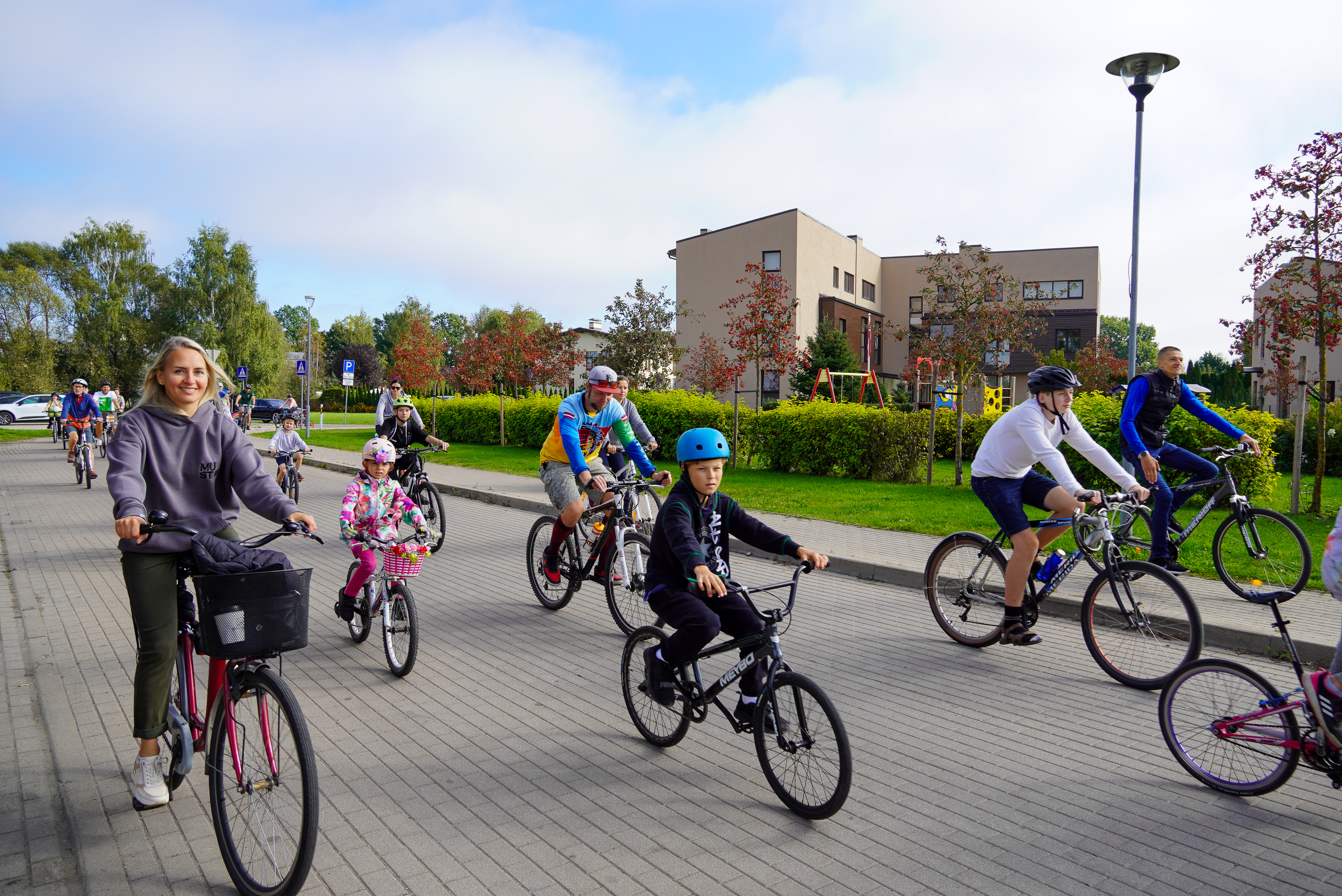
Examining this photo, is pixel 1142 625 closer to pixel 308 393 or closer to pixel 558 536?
pixel 558 536

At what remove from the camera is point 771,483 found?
15.4m

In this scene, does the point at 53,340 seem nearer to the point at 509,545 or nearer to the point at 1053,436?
the point at 509,545

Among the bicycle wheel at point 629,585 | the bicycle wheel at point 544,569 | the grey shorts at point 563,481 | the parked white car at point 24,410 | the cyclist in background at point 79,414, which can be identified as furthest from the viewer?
the parked white car at point 24,410

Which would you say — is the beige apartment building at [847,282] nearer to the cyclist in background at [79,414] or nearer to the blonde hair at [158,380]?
the cyclist in background at [79,414]

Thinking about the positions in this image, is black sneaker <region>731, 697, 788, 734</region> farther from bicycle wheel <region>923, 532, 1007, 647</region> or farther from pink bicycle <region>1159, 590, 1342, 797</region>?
bicycle wheel <region>923, 532, 1007, 647</region>

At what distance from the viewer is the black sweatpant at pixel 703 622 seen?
375cm

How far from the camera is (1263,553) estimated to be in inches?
289

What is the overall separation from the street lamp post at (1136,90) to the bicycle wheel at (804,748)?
332 inches

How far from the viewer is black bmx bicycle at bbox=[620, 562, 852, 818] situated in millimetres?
3395

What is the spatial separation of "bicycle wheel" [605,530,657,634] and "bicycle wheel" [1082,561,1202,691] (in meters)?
2.85

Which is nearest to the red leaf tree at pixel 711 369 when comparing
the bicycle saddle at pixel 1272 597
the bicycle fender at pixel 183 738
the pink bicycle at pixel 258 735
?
the bicycle saddle at pixel 1272 597

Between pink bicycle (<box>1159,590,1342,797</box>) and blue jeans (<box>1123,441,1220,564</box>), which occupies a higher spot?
blue jeans (<box>1123,441,1220,564</box>)

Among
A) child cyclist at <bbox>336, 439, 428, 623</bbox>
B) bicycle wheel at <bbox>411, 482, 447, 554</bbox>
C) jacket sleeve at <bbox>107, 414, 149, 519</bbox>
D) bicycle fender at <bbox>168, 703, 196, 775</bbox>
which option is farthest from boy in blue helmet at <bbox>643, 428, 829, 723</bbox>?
bicycle wheel at <bbox>411, 482, 447, 554</bbox>

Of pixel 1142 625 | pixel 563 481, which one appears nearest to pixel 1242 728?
pixel 1142 625
